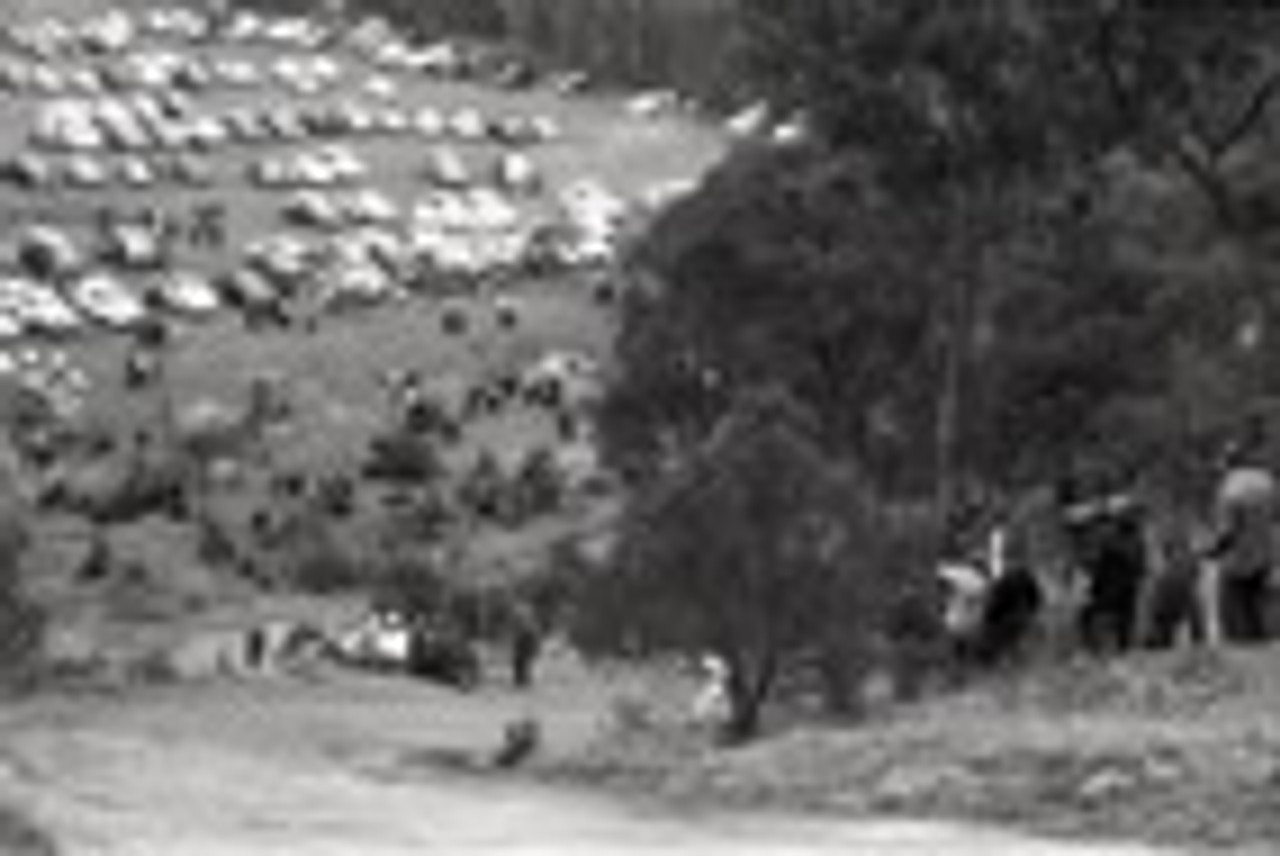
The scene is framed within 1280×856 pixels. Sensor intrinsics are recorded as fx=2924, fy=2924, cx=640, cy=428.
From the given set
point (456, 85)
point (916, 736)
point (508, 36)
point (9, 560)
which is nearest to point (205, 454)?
point (9, 560)

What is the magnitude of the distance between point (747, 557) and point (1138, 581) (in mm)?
3867

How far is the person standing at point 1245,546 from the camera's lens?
68.7 ft

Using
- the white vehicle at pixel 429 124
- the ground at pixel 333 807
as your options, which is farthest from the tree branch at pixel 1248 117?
the white vehicle at pixel 429 124

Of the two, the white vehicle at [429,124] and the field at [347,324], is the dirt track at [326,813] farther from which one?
the white vehicle at [429,124]

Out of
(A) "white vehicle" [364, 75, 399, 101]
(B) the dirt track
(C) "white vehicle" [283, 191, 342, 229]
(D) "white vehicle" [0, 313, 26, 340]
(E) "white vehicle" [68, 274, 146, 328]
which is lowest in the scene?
(B) the dirt track

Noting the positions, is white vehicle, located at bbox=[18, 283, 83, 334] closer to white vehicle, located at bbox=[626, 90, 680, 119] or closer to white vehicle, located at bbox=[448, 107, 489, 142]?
white vehicle, located at bbox=[448, 107, 489, 142]

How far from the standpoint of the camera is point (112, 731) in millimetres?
22531

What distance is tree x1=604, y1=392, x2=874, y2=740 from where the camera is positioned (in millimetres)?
25156

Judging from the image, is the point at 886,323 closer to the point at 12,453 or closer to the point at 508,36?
the point at 12,453

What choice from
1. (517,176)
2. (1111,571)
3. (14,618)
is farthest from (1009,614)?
(517,176)

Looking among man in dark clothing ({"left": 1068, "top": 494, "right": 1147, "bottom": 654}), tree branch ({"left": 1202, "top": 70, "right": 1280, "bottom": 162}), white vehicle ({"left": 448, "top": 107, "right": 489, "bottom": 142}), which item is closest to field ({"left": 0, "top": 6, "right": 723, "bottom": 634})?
white vehicle ({"left": 448, "top": 107, "right": 489, "bottom": 142})

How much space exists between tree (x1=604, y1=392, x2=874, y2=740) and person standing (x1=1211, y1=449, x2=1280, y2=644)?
421 cm

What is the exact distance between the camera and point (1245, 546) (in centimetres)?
2088

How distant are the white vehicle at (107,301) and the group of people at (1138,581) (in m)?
58.0
